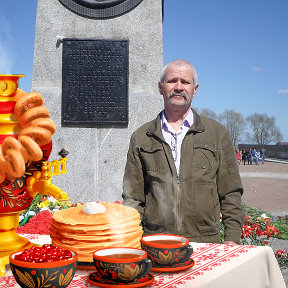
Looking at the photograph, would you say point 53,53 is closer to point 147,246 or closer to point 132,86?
point 132,86

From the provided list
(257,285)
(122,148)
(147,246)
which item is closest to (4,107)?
(147,246)

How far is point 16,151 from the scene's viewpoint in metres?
1.33

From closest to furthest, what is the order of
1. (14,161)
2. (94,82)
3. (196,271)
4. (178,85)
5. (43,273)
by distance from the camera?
1. (43,273)
2. (14,161)
3. (196,271)
4. (178,85)
5. (94,82)

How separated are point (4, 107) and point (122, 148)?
370cm

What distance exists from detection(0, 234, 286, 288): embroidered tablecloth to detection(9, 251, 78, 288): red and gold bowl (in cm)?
20

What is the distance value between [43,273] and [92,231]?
29 cm

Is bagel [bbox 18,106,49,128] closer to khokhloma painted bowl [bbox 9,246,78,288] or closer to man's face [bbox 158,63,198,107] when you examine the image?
khokhloma painted bowl [bbox 9,246,78,288]

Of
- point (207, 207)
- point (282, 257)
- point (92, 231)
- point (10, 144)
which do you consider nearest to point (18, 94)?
point (10, 144)

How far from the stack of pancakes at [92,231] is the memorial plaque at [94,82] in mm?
3702

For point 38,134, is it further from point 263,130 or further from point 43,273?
point 263,130

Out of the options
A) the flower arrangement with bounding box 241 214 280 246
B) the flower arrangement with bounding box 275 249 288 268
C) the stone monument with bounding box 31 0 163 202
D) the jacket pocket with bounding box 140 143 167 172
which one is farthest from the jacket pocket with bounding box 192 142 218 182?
the stone monument with bounding box 31 0 163 202

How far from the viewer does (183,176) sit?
2447mm

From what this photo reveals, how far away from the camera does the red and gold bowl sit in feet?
3.69

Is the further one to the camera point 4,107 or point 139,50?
point 139,50
